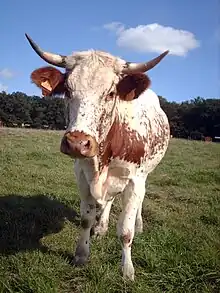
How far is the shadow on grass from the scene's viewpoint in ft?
15.4

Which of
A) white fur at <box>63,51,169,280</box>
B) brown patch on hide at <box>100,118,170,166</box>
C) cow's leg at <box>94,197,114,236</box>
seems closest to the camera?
white fur at <box>63,51,169,280</box>

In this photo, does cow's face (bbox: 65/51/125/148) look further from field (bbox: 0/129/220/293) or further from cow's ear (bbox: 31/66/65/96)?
field (bbox: 0/129/220/293)

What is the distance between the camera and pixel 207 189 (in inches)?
342

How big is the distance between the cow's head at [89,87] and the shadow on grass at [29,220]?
5.86ft

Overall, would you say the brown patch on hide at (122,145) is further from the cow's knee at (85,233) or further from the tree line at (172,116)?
the tree line at (172,116)

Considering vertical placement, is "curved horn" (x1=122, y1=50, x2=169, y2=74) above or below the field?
above

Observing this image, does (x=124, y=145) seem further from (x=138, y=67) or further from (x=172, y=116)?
(x=172, y=116)

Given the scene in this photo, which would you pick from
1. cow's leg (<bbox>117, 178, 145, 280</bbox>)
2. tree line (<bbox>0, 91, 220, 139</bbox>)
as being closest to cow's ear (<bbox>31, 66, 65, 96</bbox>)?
cow's leg (<bbox>117, 178, 145, 280</bbox>)

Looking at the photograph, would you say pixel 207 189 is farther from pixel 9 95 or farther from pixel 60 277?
pixel 9 95

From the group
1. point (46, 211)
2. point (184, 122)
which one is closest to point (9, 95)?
point (184, 122)

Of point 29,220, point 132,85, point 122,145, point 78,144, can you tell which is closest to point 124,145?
point 122,145

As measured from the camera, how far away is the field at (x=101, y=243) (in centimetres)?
377

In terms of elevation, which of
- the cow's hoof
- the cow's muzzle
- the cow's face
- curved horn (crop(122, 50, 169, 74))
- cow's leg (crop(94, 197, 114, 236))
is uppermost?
curved horn (crop(122, 50, 169, 74))

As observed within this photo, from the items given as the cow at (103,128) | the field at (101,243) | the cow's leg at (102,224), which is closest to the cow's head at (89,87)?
→ the cow at (103,128)
